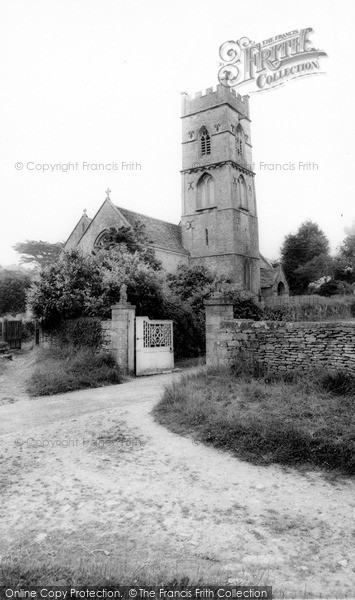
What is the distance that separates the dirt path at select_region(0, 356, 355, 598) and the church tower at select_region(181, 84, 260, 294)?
26580 mm

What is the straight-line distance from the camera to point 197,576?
2.72 m

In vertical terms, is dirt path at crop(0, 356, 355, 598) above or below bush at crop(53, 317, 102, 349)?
below

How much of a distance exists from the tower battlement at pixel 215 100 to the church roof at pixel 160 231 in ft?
34.0

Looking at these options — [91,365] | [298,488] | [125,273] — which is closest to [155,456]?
[298,488]

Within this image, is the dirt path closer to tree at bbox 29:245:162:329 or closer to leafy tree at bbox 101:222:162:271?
tree at bbox 29:245:162:329

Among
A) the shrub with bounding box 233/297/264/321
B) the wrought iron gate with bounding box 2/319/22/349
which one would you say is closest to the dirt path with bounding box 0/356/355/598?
the wrought iron gate with bounding box 2/319/22/349

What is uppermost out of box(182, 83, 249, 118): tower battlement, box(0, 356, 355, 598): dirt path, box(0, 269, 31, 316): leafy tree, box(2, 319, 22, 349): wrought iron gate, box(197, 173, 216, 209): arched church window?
box(182, 83, 249, 118): tower battlement

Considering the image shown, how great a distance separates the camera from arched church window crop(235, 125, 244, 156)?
34.1 metres

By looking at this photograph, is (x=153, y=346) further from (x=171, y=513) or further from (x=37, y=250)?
(x=37, y=250)

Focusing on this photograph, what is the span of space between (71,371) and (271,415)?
6.93 m

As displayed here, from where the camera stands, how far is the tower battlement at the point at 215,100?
33156 mm

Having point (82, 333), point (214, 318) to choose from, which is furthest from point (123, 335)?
point (214, 318)

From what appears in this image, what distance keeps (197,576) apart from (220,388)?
5.28 meters

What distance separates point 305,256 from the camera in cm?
4903
